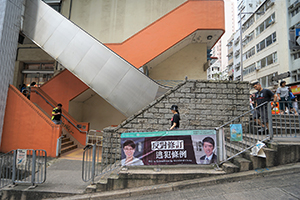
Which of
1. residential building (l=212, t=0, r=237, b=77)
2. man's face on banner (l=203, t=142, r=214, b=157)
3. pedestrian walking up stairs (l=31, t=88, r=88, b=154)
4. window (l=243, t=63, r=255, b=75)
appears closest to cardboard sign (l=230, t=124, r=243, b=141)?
man's face on banner (l=203, t=142, r=214, b=157)

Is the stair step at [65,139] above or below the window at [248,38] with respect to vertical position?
below

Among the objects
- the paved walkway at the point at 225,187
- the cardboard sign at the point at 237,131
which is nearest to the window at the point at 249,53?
the cardboard sign at the point at 237,131

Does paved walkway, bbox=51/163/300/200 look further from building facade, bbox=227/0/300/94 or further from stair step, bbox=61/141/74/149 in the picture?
building facade, bbox=227/0/300/94

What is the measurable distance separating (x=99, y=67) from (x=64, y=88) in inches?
206

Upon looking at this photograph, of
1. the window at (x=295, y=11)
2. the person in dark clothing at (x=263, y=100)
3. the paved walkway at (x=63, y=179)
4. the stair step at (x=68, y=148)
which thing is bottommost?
the paved walkway at (x=63, y=179)

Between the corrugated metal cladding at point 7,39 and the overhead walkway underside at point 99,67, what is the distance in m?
1.63

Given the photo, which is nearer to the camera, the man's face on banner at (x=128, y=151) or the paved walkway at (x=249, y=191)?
the paved walkway at (x=249, y=191)

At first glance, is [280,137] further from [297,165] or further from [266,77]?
[266,77]

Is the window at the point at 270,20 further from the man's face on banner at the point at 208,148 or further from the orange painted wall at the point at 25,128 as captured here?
the orange painted wall at the point at 25,128

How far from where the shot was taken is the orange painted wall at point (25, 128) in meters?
8.10

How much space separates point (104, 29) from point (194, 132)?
42.7 feet

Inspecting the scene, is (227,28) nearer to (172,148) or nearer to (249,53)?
(249,53)

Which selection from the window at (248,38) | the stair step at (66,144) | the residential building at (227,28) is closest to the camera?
the stair step at (66,144)

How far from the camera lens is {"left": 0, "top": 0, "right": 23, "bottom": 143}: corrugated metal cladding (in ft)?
26.8
